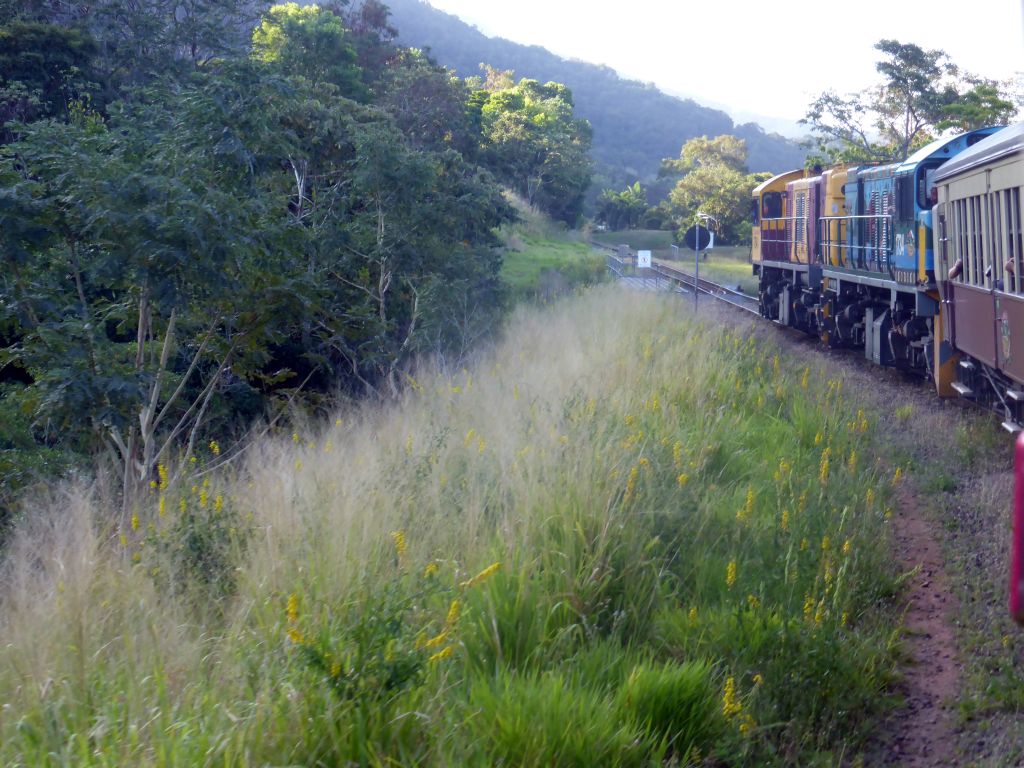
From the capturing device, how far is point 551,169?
57594mm

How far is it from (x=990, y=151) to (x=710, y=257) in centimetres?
4117

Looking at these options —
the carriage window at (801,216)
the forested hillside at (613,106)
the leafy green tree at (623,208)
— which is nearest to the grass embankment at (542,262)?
the carriage window at (801,216)

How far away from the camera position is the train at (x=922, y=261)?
30.6 ft

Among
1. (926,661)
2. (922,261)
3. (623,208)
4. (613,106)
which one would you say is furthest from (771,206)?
(613,106)

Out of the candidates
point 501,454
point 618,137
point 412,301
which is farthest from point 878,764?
point 618,137

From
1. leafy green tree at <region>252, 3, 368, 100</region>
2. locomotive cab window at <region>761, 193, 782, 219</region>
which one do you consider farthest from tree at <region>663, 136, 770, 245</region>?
locomotive cab window at <region>761, 193, 782, 219</region>

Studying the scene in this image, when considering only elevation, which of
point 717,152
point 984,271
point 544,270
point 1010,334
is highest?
point 717,152

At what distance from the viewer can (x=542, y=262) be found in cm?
3644

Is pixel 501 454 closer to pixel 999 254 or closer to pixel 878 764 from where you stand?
pixel 878 764

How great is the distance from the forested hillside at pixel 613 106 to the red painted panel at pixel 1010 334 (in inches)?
4118

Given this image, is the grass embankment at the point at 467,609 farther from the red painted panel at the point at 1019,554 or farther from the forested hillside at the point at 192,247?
the red painted panel at the point at 1019,554

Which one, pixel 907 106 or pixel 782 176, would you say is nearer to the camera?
pixel 782 176

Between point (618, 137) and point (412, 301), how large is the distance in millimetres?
125349

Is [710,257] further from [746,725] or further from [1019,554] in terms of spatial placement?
[1019,554]
